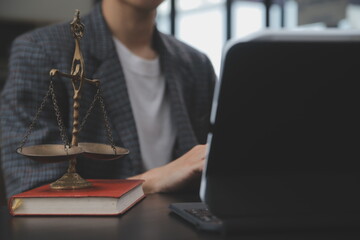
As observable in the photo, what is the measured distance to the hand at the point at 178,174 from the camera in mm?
945

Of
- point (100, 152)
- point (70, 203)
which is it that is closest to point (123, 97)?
point (100, 152)

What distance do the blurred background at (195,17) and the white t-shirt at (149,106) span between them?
2.46m

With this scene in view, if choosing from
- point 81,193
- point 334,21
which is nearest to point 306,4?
point 334,21

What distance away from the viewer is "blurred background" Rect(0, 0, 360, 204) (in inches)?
159

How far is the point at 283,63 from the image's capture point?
1.58ft

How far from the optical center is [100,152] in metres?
0.79

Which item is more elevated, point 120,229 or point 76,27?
point 76,27

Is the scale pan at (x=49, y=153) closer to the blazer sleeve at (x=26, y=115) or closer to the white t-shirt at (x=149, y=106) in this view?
the blazer sleeve at (x=26, y=115)

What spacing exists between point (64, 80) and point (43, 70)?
0.19 ft

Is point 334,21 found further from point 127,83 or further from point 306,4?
point 127,83

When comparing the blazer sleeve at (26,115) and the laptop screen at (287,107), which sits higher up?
the laptop screen at (287,107)

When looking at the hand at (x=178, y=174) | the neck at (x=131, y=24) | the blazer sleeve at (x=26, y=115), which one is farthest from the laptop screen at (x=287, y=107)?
the neck at (x=131, y=24)

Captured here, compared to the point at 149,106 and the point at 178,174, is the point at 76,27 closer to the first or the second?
the point at 178,174

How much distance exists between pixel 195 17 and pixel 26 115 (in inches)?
139
